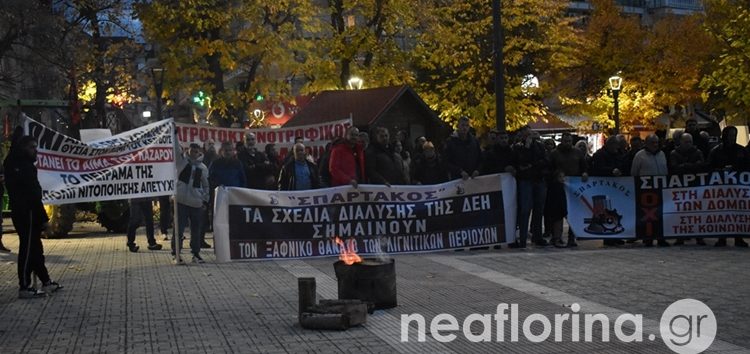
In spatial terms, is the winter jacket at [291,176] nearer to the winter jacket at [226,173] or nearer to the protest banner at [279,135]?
the protest banner at [279,135]

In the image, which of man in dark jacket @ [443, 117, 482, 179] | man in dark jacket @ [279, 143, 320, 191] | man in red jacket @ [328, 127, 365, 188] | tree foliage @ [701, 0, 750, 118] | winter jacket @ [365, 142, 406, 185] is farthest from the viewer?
tree foliage @ [701, 0, 750, 118]

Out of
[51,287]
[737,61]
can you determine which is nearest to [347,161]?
[51,287]

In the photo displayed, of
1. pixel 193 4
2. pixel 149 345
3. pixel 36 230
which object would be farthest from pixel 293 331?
pixel 193 4

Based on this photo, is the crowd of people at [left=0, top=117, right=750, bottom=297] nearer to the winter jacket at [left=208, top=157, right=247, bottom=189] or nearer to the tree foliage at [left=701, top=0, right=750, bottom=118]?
the winter jacket at [left=208, top=157, right=247, bottom=189]

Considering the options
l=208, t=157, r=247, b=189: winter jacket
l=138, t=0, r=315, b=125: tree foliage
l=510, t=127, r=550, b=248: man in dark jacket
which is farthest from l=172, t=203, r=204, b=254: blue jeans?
l=138, t=0, r=315, b=125: tree foliage

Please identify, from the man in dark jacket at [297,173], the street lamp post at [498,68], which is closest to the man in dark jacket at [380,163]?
the man in dark jacket at [297,173]

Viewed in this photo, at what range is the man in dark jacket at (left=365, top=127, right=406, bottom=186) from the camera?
14703 millimetres

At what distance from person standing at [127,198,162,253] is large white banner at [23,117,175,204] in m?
2.48

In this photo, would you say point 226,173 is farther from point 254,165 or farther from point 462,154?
point 462,154

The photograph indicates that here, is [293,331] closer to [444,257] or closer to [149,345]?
[149,345]

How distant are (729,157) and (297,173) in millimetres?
6662

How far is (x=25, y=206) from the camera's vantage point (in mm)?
10688

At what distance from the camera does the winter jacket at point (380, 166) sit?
1468cm

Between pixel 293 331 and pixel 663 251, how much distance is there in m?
7.69
